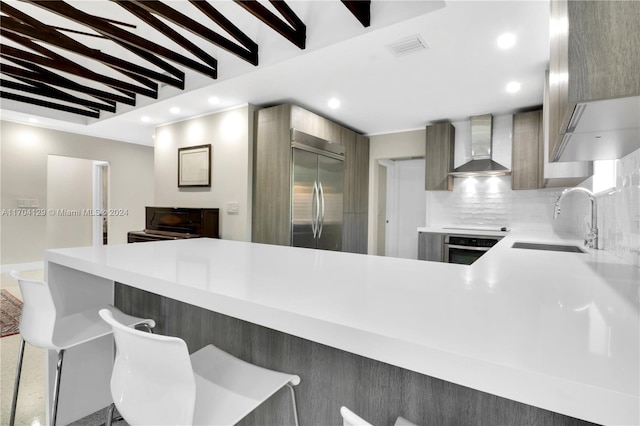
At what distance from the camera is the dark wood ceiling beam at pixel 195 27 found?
2.00 metres

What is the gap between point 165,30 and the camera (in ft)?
7.79

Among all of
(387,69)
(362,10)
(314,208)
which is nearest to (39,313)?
(362,10)

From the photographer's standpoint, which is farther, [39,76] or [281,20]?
[39,76]

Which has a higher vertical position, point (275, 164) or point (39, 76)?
point (39, 76)

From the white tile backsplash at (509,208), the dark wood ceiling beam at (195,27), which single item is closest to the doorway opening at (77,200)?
the dark wood ceiling beam at (195,27)

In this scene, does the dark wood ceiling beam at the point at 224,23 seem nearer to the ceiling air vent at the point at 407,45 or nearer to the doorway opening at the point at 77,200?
the ceiling air vent at the point at 407,45

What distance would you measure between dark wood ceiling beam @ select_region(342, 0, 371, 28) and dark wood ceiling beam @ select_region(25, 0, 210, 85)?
5.31 ft

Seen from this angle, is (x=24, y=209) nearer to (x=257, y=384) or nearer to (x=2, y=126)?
(x=2, y=126)

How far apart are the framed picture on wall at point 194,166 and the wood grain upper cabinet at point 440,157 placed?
2.96 meters

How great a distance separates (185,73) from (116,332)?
3.34 metres

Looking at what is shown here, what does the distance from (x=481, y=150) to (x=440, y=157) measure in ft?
1.64

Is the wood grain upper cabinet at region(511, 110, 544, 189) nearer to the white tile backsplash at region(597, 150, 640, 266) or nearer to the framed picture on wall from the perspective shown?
the white tile backsplash at region(597, 150, 640, 266)

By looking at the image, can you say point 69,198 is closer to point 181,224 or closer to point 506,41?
point 181,224

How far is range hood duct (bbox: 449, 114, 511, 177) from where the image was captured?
4039 mm
